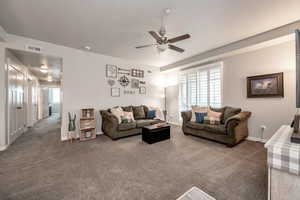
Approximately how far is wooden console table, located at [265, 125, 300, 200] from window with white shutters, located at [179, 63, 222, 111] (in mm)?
3460

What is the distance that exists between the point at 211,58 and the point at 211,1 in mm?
2331

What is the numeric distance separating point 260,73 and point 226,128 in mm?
1862

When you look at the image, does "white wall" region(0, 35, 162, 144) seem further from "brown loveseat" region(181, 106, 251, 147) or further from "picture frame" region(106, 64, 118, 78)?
"brown loveseat" region(181, 106, 251, 147)

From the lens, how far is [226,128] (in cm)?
302

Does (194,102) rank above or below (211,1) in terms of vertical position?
below

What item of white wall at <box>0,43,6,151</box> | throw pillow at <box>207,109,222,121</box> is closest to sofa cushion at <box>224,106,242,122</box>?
throw pillow at <box>207,109,222,121</box>

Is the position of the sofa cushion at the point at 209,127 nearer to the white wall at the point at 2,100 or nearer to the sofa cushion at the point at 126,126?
the sofa cushion at the point at 126,126

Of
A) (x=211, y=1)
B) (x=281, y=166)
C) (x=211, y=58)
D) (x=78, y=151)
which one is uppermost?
(x=211, y=1)

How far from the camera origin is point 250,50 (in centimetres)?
349

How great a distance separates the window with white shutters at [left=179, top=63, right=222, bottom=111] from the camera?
428 cm

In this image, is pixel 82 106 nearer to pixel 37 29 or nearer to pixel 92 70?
pixel 92 70

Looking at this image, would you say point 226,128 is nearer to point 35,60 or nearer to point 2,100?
point 2,100

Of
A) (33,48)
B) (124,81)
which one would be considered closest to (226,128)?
(124,81)

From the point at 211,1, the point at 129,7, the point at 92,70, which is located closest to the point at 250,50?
the point at 211,1
